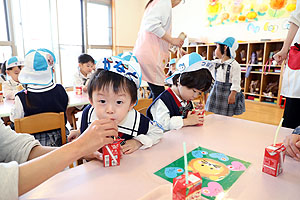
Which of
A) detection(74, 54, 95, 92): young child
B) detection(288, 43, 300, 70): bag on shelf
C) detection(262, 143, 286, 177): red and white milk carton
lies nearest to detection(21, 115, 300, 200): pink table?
detection(262, 143, 286, 177): red and white milk carton

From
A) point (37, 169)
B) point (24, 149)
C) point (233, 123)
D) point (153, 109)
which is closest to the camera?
point (37, 169)

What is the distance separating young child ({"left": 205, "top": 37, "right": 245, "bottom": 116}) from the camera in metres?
2.65

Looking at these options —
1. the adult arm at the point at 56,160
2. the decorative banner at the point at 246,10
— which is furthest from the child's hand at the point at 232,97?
the decorative banner at the point at 246,10

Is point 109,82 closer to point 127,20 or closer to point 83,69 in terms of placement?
point 83,69

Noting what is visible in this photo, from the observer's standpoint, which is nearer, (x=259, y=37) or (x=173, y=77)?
(x=173, y=77)

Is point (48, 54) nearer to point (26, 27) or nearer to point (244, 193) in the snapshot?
point (244, 193)

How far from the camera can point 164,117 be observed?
135 cm

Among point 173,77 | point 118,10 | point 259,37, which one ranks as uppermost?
point 118,10

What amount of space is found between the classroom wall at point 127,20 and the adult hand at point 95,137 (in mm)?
6039

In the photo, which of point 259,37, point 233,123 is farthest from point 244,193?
point 259,37

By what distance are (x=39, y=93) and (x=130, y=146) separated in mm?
1239

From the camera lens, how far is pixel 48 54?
6.19 ft

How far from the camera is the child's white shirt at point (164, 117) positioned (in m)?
1.26

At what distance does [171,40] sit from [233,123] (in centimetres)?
90
